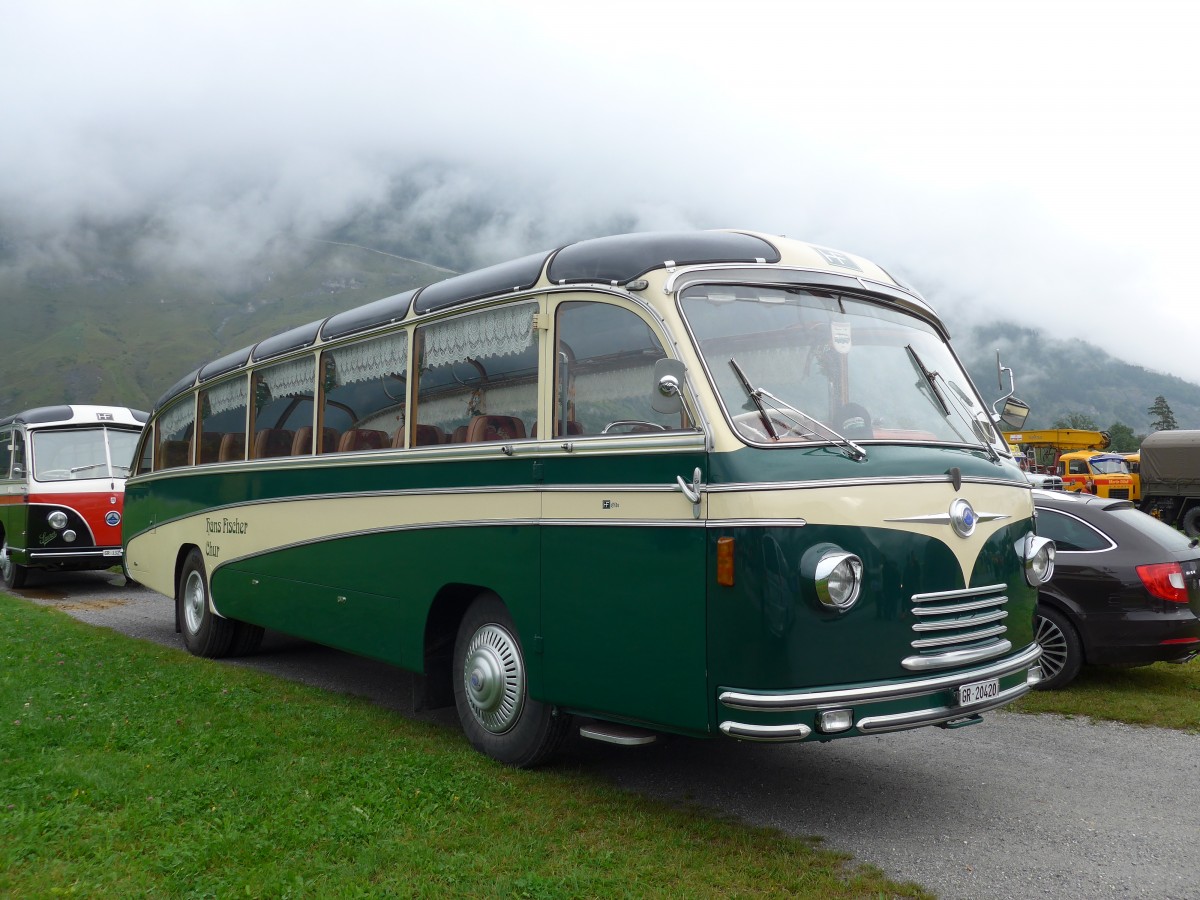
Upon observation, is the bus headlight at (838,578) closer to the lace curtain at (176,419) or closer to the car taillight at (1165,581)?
the car taillight at (1165,581)

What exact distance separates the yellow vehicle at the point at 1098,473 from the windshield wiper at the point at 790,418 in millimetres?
30160

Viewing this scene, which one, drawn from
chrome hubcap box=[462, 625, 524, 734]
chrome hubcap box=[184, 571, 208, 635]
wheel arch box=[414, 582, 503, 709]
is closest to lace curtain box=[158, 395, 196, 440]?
chrome hubcap box=[184, 571, 208, 635]

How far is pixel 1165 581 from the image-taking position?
26.2 feet

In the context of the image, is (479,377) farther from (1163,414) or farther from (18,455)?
(1163,414)

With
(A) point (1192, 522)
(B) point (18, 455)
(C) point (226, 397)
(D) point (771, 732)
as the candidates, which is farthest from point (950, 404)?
(A) point (1192, 522)

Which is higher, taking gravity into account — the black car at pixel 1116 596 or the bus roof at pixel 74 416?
the bus roof at pixel 74 416

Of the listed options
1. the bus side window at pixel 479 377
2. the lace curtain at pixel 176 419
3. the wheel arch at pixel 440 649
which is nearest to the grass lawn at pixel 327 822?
the wheel arch at pixel 440 649

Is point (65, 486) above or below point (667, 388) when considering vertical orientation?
below

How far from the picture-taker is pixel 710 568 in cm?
499

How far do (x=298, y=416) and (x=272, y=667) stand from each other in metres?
2.77

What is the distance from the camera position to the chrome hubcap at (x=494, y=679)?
627 centimetres

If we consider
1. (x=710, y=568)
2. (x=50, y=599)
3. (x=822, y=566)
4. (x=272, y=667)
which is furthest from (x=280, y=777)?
(x=50, y=599)

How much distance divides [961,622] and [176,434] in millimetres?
9310

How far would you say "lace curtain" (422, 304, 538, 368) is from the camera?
631 cm
